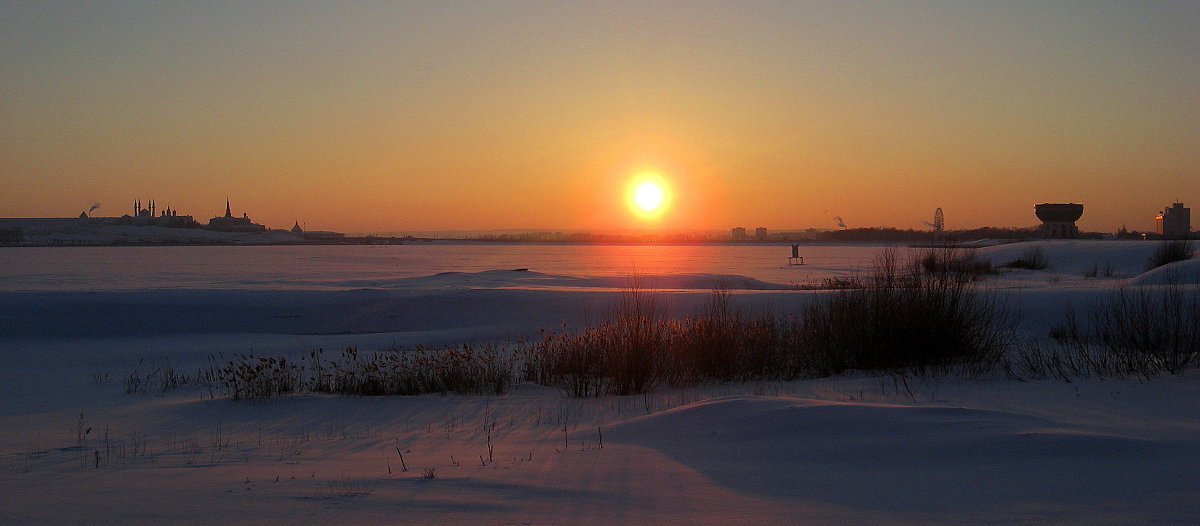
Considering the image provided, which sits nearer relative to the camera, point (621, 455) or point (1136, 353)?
point (621, 455)

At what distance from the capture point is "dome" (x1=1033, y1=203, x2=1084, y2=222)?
63.1 meters

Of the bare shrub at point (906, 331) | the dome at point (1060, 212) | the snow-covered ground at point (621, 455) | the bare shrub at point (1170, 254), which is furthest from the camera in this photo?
the dome at point (1060, 212)

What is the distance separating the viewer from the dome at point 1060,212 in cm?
6309

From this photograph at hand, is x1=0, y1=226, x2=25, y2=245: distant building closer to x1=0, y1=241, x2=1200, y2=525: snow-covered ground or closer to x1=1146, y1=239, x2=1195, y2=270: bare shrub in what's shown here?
x1=0, y1=241, x2=1200, y2=525: snow-covered ground

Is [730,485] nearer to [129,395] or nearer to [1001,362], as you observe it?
[1001,362]

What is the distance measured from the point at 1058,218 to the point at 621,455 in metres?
69.1

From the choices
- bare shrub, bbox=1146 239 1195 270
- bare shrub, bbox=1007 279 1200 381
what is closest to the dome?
bare shrub, bbox=1146 239 1195 270

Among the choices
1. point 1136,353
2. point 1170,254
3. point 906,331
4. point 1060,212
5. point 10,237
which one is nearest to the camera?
point 1136,353

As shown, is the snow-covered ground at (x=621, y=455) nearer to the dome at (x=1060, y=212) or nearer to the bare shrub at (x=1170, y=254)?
the bare shrub at (x=1170, y=254)

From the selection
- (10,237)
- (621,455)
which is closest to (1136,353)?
(621,455)

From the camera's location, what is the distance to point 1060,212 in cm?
6391

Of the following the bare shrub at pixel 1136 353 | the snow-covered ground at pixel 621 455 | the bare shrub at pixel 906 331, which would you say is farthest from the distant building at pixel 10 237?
the bare shrub at pixel 1136 353

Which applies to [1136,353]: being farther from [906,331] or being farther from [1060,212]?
[1060,212]

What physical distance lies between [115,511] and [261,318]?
64.7ft
